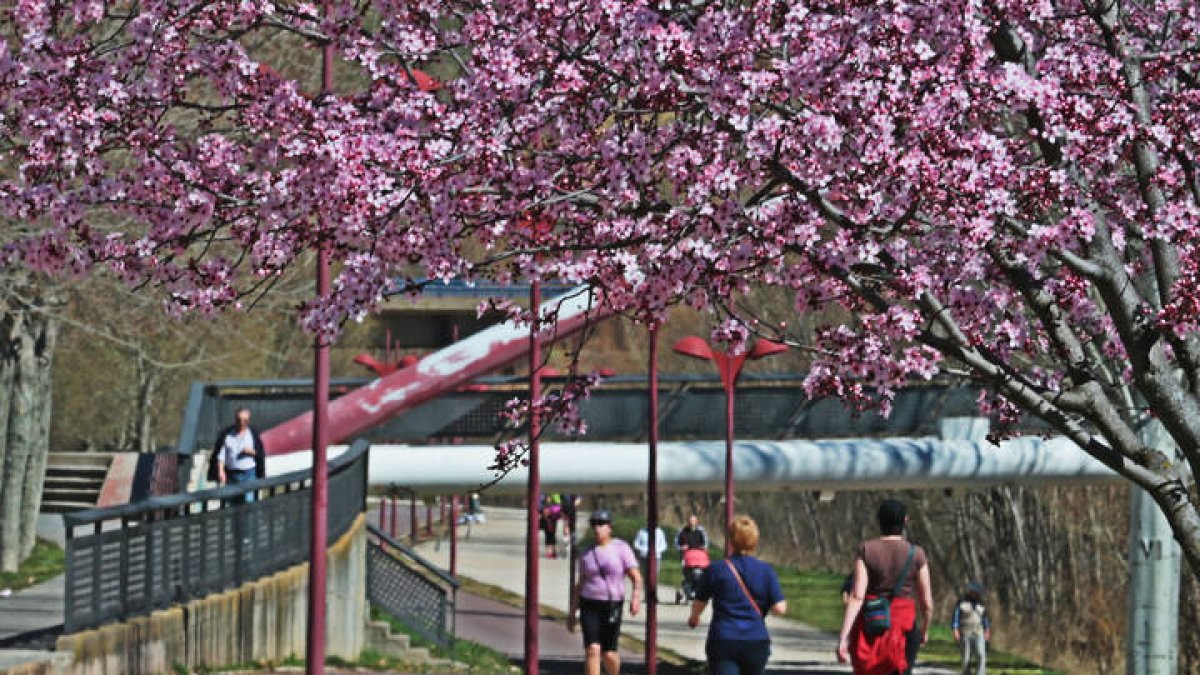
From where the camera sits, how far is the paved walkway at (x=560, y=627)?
1629 inches

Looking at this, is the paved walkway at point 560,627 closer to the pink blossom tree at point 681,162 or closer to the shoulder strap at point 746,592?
the shoulder strap at point 746,592

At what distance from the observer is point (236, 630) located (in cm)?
2172

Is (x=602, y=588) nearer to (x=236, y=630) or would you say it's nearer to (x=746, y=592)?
(x=236, y=630)

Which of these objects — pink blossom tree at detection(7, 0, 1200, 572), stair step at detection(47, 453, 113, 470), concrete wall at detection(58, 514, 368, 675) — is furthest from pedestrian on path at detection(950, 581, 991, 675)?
pink blossom tree at detection(7, 0, 1200, 572)

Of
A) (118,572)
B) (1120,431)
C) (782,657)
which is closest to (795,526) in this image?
(782,657)

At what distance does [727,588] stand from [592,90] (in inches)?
154

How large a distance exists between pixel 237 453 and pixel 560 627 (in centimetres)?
2291

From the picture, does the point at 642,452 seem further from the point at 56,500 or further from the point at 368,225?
the point at 368,225

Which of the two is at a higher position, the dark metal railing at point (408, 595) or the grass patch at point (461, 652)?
the dark metal railing at point (408, 595)

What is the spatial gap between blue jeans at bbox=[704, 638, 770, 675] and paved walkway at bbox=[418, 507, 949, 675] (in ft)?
84.0

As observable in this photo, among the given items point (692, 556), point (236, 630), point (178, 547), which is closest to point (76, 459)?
point (692, 556)

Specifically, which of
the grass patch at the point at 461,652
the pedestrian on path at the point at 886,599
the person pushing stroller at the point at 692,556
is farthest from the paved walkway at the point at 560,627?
the pedestrian on path at the point at 886,599

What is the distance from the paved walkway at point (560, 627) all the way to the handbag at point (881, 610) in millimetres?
25643

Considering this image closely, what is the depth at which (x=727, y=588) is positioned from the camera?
13.4 meters
